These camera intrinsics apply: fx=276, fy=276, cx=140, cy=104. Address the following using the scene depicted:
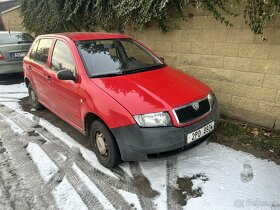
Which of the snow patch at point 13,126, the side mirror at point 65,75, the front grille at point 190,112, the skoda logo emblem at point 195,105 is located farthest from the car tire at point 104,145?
the snow patch at point 13,126

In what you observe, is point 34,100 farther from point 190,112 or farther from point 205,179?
point 205,179

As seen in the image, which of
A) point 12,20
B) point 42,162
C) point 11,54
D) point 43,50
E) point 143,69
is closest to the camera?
point 42,162

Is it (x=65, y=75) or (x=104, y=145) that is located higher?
(x=65, y=75)

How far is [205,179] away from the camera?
127 inches

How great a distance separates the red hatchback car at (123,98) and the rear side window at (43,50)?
0.07ft

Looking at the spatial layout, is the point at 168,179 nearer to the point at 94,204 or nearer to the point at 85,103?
the point at 94,204

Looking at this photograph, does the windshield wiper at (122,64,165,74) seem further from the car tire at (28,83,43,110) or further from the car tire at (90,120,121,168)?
the car tire at (28,83,43,110)

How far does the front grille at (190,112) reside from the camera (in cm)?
309

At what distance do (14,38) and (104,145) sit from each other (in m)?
6.59

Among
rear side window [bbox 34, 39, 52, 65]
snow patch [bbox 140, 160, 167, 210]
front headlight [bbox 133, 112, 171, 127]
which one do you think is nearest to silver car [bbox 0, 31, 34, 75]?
rear side window [bbox 34, 39, 52, 65]

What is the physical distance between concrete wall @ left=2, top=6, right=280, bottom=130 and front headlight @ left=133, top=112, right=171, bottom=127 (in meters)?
2.02

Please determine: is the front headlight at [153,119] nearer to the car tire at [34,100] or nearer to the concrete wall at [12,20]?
the car tire at [34,100]

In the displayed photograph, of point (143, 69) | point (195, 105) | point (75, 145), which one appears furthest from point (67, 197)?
point (143, 69)

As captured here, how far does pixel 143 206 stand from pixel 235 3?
10.2 ft
